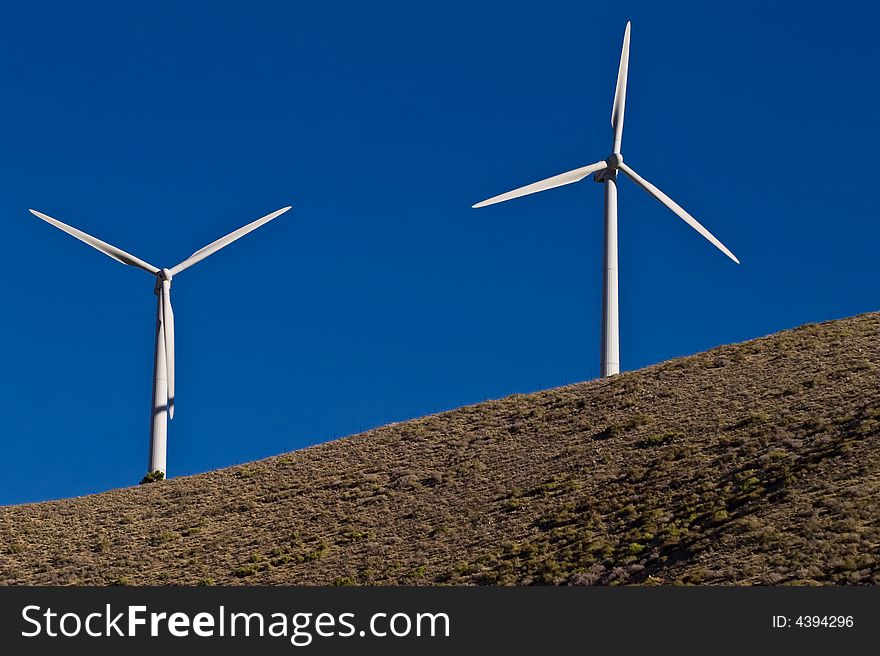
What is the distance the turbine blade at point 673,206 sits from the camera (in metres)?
83.2

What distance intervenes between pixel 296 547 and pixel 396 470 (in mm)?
10966

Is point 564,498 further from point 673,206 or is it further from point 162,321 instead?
point 162,321

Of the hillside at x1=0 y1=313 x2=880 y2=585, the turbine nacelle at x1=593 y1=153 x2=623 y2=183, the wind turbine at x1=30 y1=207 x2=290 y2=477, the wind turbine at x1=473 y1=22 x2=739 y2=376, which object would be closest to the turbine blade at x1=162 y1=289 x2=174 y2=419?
the wind turbine at x1=30 y1=207 x2=290 y2=477

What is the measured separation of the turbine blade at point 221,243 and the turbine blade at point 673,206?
2279 centimetres

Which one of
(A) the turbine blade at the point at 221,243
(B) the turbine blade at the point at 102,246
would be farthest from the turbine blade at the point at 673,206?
(B) the turbine blade at the point at 102,246

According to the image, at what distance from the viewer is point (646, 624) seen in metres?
29.7

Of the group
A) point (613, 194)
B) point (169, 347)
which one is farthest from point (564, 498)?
point (169, 347)

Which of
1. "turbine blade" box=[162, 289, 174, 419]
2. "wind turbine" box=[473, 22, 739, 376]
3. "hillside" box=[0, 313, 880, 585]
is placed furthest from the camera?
"turbine blade" box=[162, 289, 174, 419]

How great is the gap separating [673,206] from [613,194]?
3.67m

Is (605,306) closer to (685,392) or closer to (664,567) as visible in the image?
(685,392)

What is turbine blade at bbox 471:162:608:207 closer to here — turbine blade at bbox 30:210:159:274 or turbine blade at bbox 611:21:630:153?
turbine blade at bbox 611:21:630:153

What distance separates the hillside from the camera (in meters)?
50.0

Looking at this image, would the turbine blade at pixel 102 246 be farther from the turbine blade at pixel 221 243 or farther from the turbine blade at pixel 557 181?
the turbine blade at pixel 557 181

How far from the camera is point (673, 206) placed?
3280 inches
